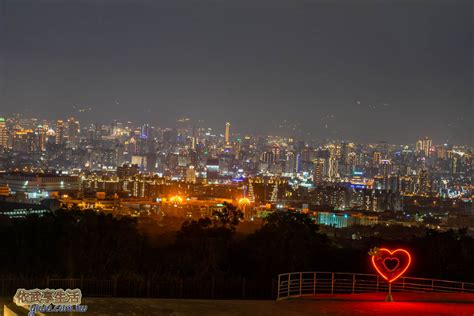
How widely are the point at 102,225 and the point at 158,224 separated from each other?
6.19 meters

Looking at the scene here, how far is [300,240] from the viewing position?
8.13 meters

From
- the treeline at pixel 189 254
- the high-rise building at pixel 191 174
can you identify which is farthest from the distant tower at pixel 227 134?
the treeline at pixel 189 254

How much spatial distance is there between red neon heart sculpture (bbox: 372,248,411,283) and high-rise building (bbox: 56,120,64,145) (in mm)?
27246

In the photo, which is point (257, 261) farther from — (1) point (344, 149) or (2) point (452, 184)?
(1) point (344, 149)

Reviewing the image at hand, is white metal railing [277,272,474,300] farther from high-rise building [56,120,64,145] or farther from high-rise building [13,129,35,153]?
high-rise building [56,120,64,145]

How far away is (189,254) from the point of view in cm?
822

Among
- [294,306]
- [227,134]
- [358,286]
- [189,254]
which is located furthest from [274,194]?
[294,306]

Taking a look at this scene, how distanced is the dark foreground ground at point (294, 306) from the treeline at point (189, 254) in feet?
5.54

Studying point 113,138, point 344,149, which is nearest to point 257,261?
point 344,149

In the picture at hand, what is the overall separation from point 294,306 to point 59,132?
98.2ft

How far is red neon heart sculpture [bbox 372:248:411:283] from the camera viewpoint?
18.7ft

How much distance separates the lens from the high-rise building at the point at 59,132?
A: 31989mm

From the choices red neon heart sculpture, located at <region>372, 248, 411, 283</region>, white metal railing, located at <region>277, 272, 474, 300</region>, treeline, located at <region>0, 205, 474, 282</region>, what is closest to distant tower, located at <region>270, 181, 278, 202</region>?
treeline, located at <region>0, 205, 474, 282</region>

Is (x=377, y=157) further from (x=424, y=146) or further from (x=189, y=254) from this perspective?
(x=189, y=254)
